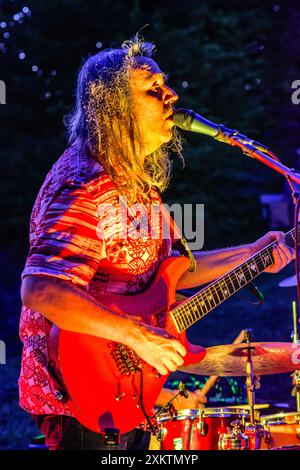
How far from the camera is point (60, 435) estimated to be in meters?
3.04

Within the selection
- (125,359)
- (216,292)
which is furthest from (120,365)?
(216,292)

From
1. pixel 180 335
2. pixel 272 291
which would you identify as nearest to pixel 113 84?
pixel 180 335

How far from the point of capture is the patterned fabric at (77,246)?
3004mm

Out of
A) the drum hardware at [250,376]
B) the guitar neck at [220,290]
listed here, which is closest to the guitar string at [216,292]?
the guitar neck at [220,290]

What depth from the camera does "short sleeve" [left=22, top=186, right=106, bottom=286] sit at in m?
2.97

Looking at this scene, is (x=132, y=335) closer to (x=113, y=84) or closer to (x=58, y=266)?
(x=58, y=266)

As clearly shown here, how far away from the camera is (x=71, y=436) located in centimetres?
301

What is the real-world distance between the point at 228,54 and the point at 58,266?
12.1 meters

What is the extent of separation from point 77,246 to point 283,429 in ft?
7.48

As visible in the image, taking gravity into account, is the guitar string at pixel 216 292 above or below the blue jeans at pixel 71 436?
above

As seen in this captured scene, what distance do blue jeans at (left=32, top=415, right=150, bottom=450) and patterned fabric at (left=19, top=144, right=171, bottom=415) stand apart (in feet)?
0.17

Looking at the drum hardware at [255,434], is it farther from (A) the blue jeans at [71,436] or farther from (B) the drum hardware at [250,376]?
(A) the blue jeans at [71,436]

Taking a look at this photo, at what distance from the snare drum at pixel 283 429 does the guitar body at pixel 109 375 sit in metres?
1.57

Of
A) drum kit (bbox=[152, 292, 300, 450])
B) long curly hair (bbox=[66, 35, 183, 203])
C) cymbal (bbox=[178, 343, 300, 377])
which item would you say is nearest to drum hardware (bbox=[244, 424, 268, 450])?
drum kit (bbox=[152, 292, 300, 450])
